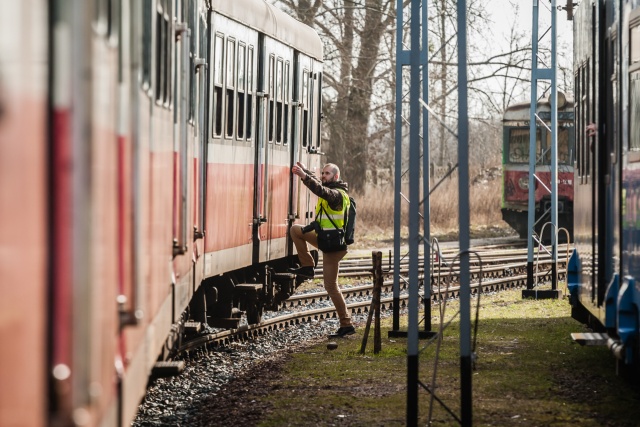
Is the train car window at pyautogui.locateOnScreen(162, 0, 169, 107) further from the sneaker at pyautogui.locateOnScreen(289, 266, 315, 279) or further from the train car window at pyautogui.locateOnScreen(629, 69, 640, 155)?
the sneaker at pyautogui.locateOnScreen(289, 266, 315, 279)

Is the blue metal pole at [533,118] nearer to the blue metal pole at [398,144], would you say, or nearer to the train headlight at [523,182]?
the blue metal pole at [398,144]

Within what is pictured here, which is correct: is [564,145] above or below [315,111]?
above

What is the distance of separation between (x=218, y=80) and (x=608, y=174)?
4.39 meters

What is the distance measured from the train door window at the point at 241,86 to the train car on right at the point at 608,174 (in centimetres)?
357

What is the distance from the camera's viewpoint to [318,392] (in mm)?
10219

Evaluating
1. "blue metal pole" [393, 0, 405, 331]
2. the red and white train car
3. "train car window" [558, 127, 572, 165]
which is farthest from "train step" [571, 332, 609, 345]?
"train car window" [558, 127, 572, 165]

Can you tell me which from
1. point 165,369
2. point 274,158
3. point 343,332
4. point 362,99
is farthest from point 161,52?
point 362,99

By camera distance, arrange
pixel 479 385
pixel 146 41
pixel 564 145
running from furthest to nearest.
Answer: pixel 564 145, pixel 479 385, pixel 146 41

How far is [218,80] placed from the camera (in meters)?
12.3

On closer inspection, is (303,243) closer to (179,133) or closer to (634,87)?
(179,133)

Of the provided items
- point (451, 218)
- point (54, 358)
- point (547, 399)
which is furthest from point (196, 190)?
point (451, 218)

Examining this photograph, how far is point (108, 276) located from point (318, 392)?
655 cm

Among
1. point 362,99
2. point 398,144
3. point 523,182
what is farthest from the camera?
point 362,99

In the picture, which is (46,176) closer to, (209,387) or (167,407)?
(167,407)
